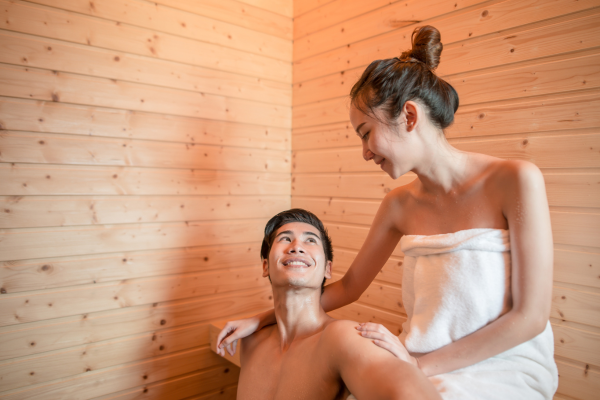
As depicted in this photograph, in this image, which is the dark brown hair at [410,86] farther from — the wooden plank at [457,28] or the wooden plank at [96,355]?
the wooden plank at [96,355]

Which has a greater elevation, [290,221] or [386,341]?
[290,221]

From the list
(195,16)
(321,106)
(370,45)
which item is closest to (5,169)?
(195,16)

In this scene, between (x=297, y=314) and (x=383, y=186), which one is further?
(x=383, y=186)

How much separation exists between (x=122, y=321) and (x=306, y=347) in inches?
44.8

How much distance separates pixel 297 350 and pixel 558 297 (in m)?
0.93

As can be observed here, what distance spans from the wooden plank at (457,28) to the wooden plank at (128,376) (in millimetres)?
1734

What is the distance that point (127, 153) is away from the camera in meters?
2.04

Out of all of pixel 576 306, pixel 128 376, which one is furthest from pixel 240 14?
pixel 576 306

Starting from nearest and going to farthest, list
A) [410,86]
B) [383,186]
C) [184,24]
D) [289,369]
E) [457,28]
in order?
[410,86], [289,369], [457,28], [383,186], [184,24]

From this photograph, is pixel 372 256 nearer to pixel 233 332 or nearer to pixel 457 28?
pixel 233 332

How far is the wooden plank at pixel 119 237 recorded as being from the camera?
5.87ft

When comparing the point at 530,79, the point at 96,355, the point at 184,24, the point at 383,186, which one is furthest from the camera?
the point at 184,24

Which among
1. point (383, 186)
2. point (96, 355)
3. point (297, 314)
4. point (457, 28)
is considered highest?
point (457, 28)

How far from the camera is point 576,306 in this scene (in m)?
1.45
